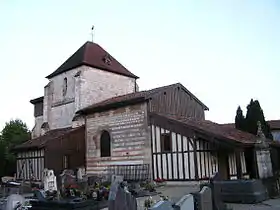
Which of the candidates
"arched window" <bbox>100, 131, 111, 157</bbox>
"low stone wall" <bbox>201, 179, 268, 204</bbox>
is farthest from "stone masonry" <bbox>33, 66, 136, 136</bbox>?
"low stone wall" <bbox>201, 179, 268, 204</bbox>

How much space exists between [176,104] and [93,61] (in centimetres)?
924

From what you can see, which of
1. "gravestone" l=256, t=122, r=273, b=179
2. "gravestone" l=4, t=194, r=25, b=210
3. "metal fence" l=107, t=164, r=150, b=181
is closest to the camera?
"gravestone" l=4, t=194, r=25, b=210

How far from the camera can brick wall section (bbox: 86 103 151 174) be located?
53.3ft

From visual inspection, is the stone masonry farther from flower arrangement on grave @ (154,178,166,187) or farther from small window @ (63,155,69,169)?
flower arrangement on grave @ (154,178,166,187)

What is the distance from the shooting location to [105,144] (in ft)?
60.4

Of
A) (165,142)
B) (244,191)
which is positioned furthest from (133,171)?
(244,191)

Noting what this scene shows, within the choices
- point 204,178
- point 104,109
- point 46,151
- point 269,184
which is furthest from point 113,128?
point 269,184

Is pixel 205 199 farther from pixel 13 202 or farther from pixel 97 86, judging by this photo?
pixel 97 86

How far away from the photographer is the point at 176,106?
17766mm

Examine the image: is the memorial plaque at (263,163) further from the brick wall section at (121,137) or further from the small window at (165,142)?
the brick wall section at (121,137)

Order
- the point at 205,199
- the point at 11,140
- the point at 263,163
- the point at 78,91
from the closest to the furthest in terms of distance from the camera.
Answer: the point at 205,199 < the point at 263,163 < the point at 78,91 < the point at 11,140

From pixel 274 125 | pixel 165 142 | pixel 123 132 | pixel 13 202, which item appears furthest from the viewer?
pixel 274 125

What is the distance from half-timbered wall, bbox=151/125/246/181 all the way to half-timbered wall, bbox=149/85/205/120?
1531 millimetres

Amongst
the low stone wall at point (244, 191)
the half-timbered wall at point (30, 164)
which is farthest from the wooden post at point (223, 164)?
the half-timbered wall at point (30, 164)
